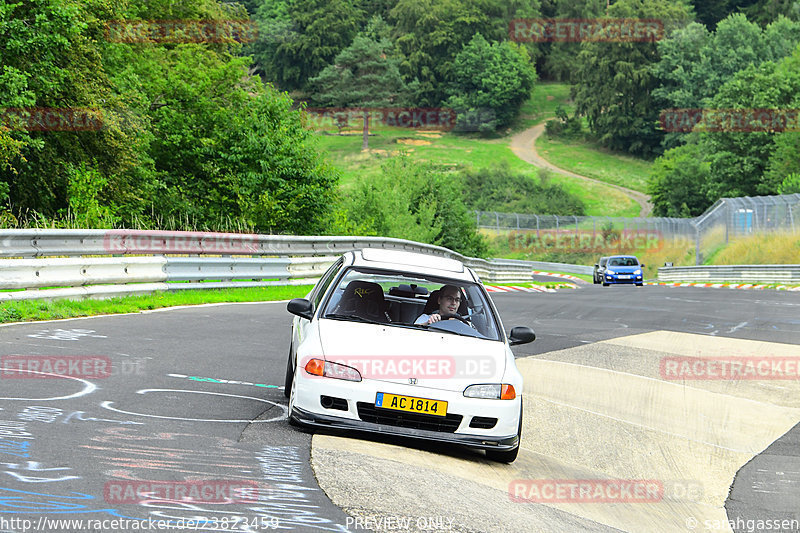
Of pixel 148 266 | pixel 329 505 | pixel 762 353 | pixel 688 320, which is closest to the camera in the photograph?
pixel 329 505

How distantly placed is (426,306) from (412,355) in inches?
60.4

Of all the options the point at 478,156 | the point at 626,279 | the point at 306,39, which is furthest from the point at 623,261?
the point at 306,39

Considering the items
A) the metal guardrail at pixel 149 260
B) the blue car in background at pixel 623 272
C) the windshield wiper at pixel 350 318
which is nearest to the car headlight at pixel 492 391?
the windshield wiper at pixel 350 318

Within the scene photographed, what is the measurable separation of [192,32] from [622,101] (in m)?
98.5

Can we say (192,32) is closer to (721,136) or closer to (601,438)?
(601,438)

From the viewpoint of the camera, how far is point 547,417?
998 cm

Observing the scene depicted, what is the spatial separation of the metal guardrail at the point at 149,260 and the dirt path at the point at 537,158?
258ft

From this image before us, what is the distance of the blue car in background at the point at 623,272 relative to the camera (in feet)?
152

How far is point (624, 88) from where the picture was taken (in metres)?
132

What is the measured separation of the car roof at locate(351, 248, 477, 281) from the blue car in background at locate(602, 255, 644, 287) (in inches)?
1478

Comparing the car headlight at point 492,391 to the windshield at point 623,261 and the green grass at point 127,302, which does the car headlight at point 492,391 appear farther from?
the windshield at point 623,261

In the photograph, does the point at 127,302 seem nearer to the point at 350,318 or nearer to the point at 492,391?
the point at 350,318

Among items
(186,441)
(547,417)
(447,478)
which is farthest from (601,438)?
(186,441)

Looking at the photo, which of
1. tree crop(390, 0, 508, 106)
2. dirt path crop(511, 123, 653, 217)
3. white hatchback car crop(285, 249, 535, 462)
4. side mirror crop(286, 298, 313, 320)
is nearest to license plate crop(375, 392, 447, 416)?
white hatchback car crop(285, 249, 535, 462)
